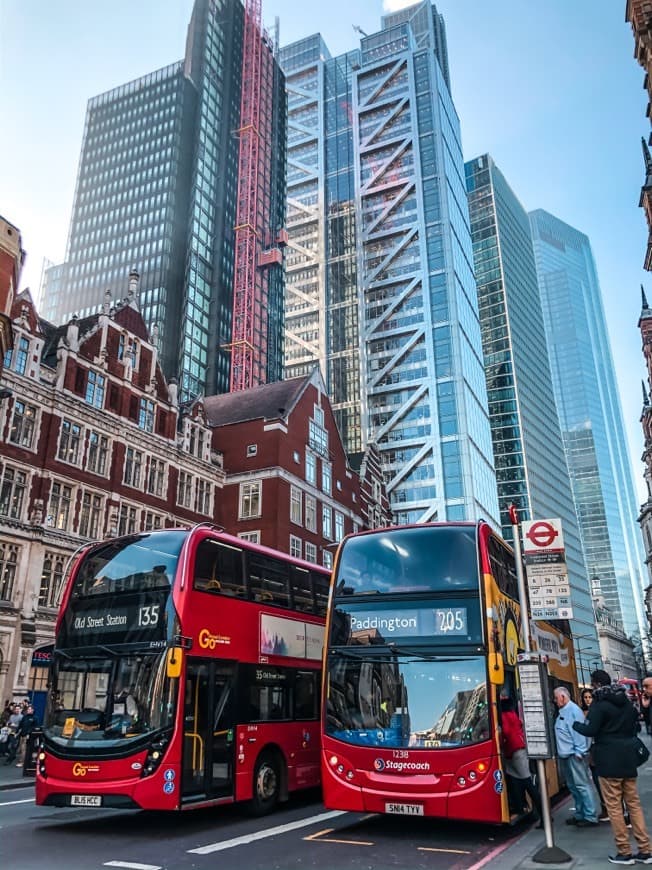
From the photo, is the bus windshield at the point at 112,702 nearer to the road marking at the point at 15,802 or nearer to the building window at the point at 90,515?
the road marking at the point at 15,802

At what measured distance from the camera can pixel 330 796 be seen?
33.6 ft

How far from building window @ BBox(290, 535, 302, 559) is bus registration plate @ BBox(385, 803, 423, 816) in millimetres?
31452

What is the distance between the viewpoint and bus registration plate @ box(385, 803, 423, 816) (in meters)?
9.55

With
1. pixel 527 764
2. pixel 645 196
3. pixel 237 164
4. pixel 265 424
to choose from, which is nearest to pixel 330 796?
pixel 527 764

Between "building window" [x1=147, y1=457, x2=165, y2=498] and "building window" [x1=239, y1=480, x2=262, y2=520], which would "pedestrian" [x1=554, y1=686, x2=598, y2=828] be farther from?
"building window" [x1=239, y1=480, x2=262, y2=520]

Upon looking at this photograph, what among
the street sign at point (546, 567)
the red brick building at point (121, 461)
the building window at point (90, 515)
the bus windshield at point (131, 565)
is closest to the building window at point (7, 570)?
the red brick building at point (121, 461)

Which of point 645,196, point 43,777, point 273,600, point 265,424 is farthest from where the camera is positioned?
point 265,424

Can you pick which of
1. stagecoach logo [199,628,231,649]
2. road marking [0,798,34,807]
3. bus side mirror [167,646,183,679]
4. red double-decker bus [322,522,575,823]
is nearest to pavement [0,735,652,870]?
red double-decker bus [322,522,575,823]

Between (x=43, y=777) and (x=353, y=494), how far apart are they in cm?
4168

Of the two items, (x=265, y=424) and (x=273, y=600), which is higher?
(x=265, y=424)

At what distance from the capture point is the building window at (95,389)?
31844mm

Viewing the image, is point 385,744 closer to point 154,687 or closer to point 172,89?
point 154,687

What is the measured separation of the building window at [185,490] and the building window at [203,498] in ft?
2.38

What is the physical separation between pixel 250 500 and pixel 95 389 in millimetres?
12379
